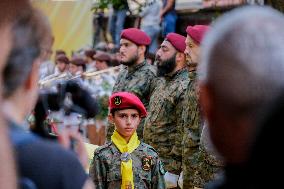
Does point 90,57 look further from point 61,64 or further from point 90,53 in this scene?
point 61,64

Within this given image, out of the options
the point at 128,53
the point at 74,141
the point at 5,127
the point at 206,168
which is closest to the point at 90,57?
the point at 128,53

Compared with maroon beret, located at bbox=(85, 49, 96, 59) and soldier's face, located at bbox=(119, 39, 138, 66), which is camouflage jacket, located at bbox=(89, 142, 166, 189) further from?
maroon beret, located at bbox=(85, 49, 96, 59)

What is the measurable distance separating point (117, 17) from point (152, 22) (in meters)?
1.94

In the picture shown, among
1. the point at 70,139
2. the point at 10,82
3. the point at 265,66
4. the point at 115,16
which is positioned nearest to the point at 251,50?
the point at 265,66

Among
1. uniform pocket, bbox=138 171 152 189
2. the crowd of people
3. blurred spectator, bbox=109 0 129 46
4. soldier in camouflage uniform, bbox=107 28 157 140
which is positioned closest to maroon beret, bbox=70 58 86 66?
blurred spectator, bbox=109 0 129 46

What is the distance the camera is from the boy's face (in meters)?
6.65

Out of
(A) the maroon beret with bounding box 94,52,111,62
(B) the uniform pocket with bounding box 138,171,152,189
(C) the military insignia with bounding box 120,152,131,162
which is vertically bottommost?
(B) the uniform pocket with bounding box 138,171,152,189

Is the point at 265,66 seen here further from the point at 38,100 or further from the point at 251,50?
the point at 38,100

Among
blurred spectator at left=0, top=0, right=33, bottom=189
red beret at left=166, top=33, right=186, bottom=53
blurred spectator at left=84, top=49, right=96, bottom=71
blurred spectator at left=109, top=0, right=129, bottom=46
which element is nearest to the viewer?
blurred spectator at left=0, top=0, right=33, bottom=189

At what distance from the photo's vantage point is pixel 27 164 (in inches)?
92.7

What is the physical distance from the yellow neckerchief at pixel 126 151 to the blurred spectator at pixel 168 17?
9504 mm

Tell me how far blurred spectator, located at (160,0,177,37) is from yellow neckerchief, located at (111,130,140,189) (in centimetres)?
950

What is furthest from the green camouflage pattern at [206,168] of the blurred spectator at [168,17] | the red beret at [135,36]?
the blurred spectator at [168,17]

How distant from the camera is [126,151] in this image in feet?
21.1
